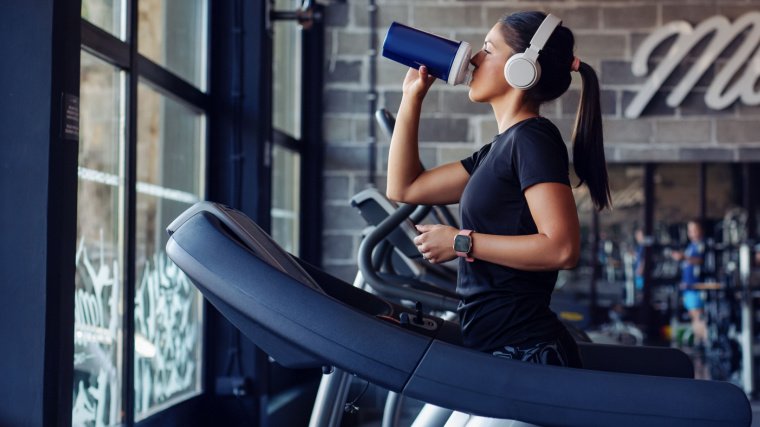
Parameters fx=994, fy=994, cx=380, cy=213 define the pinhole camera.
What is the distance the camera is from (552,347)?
1436 millimetres

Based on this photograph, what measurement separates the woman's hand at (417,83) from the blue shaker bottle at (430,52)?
3 cm

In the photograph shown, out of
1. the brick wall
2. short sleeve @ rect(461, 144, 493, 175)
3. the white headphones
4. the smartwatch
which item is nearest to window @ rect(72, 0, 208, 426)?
short sleeve @ rect(461, 144, 493, 175)

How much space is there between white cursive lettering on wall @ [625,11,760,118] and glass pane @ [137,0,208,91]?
8.12 feet

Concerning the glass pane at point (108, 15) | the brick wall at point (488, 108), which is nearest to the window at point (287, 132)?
the brick wall at point (488, 108)

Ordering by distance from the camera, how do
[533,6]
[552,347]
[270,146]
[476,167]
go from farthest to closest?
[533,6] < [270,146] < [476,167] < [552,347]

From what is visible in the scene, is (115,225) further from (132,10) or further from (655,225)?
(655,225)

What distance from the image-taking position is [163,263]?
3154mm

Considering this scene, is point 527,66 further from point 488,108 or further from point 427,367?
point 488,108

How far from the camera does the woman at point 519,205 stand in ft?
4.54

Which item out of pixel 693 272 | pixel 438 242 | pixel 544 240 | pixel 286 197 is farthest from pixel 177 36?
pixel 693 272

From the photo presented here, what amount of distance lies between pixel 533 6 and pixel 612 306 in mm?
1829

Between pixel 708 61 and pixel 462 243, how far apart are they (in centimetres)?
415

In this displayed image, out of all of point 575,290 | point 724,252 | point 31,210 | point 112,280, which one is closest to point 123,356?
point 112,280

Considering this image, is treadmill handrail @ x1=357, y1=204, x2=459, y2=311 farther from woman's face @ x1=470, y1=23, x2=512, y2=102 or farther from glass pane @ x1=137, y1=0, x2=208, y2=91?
glass pane @ x1=137, y1=0, x2=208, y2=91
